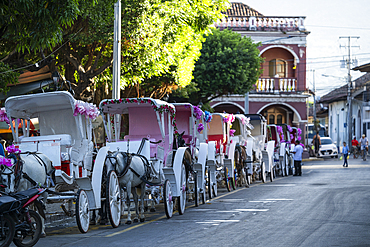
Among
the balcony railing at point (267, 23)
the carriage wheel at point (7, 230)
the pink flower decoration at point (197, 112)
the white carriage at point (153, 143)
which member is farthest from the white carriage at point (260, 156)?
the balcony railing at point (267, 23)

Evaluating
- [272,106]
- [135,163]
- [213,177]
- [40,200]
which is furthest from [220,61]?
[40,200]

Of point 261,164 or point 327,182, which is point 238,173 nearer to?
point 261,164

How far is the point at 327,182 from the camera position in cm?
2055

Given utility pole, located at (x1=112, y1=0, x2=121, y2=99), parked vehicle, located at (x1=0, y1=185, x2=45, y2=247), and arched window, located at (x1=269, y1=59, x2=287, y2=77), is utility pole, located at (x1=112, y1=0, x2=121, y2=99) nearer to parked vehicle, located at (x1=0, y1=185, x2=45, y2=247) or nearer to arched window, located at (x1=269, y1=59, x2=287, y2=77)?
parked vehicle, located at (x1=0, y1=185, x2=45, y2=247)

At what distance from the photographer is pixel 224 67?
33.3 m

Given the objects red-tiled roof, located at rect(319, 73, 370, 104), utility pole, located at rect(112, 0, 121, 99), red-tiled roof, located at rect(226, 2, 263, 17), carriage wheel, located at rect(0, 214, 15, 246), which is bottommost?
carriage wheel, located at rect(0, 214, 15, 246)

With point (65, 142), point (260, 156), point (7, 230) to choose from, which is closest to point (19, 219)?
point (7, 230)

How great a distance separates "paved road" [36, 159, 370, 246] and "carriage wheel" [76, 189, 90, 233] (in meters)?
0.18

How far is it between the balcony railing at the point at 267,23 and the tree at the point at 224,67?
7023 millimetres

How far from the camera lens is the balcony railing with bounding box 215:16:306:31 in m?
42.1

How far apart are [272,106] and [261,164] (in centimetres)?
2470

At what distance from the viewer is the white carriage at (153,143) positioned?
11469mm

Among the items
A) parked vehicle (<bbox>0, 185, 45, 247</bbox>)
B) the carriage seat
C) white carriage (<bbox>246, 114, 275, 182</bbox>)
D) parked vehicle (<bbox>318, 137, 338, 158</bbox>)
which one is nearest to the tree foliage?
the carriage seat

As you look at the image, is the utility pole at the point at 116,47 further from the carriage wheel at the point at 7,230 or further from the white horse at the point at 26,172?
the carriage wheel at the point at 7,230
